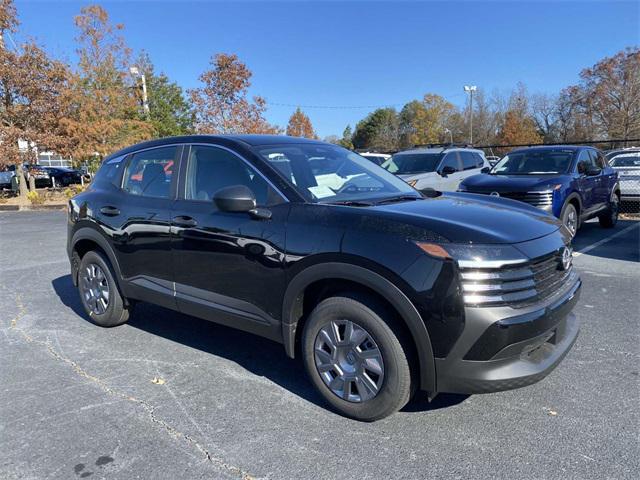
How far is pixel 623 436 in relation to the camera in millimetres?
2807

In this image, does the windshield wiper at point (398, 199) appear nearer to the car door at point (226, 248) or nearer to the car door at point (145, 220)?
the car door at point (226, 248)

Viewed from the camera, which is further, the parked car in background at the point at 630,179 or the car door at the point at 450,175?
the parked car in background at the point at 630,179

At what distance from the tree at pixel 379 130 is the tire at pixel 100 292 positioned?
225ft

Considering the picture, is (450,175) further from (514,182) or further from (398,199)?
(398,199)

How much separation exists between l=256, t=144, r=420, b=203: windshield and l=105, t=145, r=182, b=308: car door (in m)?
1.01

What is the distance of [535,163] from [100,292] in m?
7.87

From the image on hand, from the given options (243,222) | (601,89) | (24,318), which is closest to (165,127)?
(24,318)

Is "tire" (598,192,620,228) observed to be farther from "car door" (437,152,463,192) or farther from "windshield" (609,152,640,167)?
"windshield" (609,152,640,167)

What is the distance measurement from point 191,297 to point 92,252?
1629 mm

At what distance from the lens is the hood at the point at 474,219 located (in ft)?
8.98

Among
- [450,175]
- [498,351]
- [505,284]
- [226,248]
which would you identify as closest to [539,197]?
[450,175]

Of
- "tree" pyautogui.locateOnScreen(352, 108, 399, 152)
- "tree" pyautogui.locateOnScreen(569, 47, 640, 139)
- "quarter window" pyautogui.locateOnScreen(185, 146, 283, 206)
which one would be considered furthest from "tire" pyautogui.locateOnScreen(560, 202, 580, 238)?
"tree" pyautogui.locateOnScreen(352, 108, 399, 152)

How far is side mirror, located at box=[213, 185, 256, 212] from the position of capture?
3.25 meters

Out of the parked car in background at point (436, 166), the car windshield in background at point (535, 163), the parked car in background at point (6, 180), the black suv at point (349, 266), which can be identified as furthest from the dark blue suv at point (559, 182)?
the parked car in background at point (6, 180)
